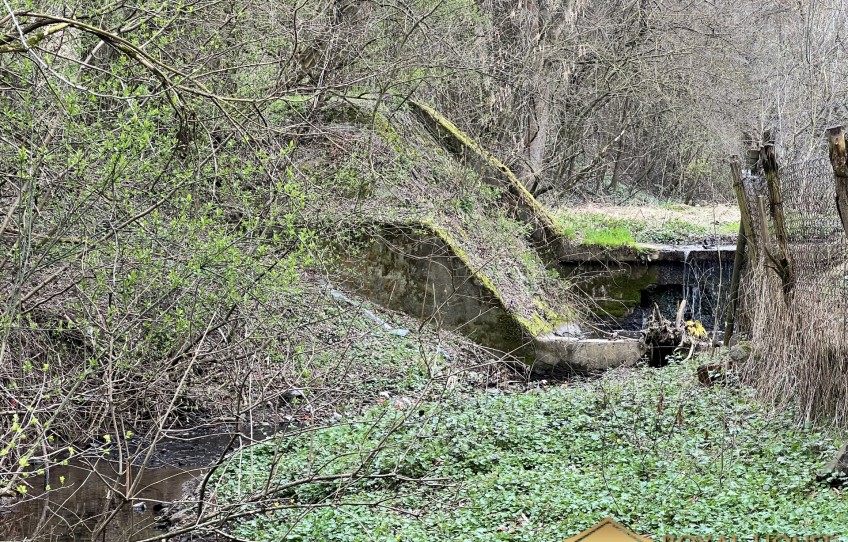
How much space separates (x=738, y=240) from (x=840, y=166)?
3487 millimetres

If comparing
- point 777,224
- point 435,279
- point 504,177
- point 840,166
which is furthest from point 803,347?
point 504,177

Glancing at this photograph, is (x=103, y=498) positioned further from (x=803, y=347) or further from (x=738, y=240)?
(x=738, y=240)

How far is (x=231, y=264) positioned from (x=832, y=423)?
5.06 meters

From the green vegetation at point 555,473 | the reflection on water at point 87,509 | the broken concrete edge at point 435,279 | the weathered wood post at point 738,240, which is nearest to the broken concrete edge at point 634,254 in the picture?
the broken concrete edge at point 435,279

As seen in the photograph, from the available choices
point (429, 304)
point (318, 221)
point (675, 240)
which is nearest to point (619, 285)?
point (675, 240)

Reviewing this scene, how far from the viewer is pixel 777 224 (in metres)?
7.73

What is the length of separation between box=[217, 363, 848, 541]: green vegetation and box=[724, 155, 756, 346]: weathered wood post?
110cm

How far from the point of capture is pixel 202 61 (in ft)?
27.6

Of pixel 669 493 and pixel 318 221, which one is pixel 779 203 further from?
pixel 318 221

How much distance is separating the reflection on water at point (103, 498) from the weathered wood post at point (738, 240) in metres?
5.52

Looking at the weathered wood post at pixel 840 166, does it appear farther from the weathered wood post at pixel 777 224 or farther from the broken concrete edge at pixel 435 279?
the broken concrete edge at pixel 435 279

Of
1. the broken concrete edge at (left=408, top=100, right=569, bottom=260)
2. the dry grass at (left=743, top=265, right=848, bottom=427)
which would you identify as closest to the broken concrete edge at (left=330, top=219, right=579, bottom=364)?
the broken concrete edge at (left=408, top=100, right=569, bottom=260)

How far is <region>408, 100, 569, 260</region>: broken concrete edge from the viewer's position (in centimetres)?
1634

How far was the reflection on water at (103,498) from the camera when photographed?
5.81 m
